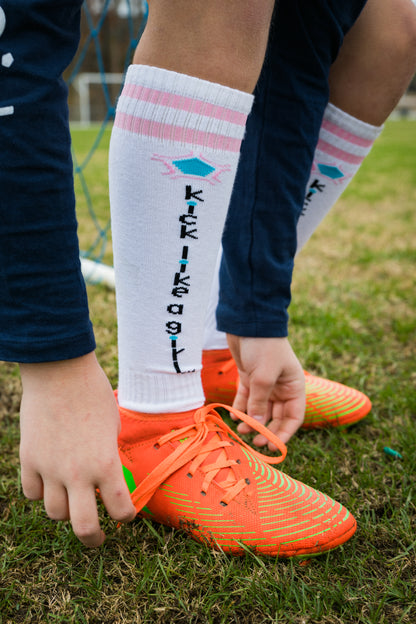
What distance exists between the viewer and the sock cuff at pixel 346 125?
938 mm

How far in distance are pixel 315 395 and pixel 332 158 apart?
441mm

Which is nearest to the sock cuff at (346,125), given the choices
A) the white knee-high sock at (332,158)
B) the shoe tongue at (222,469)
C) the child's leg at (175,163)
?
the white knee-high sock at (332,158)

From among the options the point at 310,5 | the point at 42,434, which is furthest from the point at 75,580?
the point at 310,5

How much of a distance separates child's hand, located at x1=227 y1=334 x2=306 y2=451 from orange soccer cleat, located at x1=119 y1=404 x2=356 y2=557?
0.06m

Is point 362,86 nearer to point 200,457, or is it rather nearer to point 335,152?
point 335,152

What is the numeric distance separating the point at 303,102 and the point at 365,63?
0.17 m

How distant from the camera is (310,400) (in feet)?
3.40

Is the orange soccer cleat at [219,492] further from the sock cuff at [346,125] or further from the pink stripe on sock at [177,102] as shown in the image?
the sock cuff at [346,125]

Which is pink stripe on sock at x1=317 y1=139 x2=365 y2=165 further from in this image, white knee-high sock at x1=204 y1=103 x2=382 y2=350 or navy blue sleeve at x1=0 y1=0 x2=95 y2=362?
navy blue sleeve at x1=0 y1=0 x2=95 y2=362

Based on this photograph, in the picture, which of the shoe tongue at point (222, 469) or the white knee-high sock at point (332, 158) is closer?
the shoe tongue at point (222, 469)

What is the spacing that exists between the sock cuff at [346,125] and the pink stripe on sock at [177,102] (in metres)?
0.37

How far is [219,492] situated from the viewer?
0.76 metres

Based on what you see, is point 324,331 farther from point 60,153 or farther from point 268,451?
point 60,153

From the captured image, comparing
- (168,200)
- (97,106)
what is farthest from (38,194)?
(97,106)
